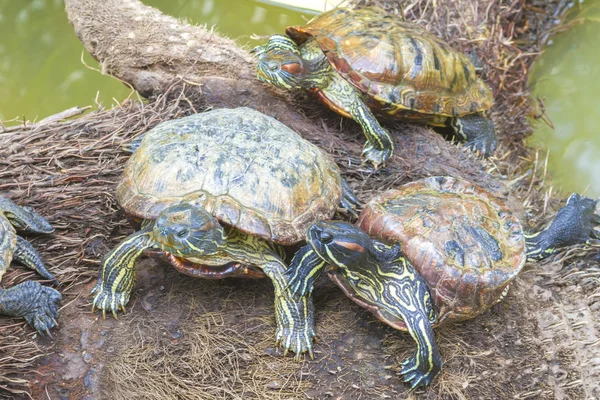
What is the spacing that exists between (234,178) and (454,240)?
1203 millimetres

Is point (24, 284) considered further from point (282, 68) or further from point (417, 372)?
point (282, 68)

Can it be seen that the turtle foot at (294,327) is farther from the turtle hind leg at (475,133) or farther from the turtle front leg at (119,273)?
the turtle hind leg at (475,133)

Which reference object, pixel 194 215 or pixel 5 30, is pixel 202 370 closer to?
pixel 194 215

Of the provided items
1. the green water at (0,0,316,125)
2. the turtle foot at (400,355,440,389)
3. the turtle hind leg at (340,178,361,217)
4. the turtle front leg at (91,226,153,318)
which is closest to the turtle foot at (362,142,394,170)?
the turtle hind leg at (340,178,361,217)

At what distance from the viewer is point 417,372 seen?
8.44 ft

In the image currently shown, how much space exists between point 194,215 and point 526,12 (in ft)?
16.8

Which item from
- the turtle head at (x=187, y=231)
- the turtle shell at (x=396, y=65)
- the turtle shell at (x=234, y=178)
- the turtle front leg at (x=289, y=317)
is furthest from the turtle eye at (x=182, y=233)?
the turtle shell at (x=396, y=65)

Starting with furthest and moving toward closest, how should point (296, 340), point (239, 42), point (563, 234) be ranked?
point (239, 42)
point (563, 234)
point (296, 340)

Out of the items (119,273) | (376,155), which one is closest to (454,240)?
(376,155)

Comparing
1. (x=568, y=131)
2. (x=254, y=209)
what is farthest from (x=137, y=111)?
(x=568, y=131)

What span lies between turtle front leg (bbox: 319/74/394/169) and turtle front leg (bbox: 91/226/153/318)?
69.3 inches

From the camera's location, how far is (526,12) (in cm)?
586

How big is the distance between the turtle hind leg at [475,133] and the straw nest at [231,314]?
0.15 m

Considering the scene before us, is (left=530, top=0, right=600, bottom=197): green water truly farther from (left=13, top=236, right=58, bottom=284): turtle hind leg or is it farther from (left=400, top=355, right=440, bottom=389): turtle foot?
(left=13, top=236, right=58, bottom=284): turtle hind leg
